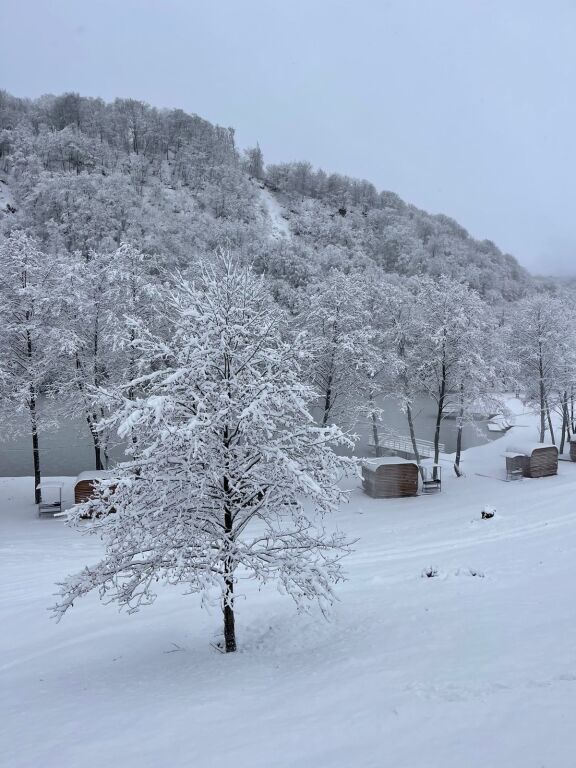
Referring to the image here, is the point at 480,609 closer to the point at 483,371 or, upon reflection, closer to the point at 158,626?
the point at 158,626

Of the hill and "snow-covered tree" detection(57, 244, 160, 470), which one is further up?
the hill

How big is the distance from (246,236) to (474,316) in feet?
243

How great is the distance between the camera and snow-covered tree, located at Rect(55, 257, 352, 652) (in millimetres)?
7727

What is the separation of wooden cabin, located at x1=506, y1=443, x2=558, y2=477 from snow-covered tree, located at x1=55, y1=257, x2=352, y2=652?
68.9 ft

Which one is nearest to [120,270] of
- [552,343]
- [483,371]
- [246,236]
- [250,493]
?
[250,493]

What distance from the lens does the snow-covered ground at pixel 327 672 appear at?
5195 millimetres

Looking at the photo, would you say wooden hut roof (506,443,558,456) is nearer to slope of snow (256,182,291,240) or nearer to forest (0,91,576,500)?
forest (0,91,576,500)

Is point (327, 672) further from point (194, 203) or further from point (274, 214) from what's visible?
point (274, 214)

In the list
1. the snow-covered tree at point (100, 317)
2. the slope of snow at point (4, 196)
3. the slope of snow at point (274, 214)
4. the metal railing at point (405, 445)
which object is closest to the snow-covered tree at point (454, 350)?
the metal railing at point (405, 445)

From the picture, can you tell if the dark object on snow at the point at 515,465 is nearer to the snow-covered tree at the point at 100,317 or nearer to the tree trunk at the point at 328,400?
the tree trunk at the point at 328,400

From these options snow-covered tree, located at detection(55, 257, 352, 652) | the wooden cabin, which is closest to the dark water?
the wooden cabin

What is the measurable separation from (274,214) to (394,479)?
12739cm

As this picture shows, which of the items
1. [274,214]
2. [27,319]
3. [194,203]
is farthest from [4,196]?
[27,319]

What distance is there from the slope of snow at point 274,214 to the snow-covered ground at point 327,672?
105m
